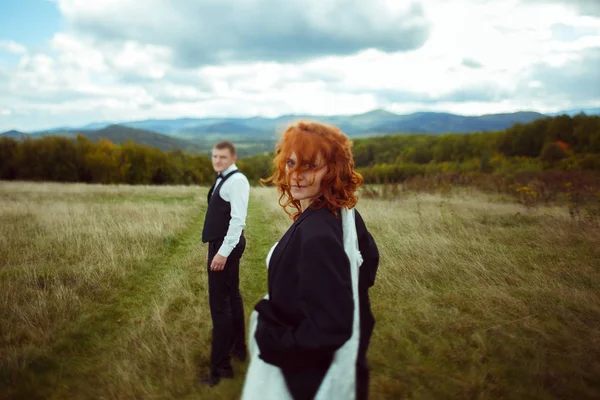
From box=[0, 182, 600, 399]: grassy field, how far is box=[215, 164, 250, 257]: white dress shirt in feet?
4.33

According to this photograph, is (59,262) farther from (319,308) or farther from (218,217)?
(319,308)

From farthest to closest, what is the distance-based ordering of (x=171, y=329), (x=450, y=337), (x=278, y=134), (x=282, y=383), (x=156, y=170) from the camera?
(x=156, y=170), (x=171, y=329), (x=450, y=337), (x=278, y=134), (x=282, y=383)

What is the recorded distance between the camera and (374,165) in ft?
178

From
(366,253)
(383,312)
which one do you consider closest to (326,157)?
(366,253)

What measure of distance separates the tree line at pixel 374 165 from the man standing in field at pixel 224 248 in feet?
96.9

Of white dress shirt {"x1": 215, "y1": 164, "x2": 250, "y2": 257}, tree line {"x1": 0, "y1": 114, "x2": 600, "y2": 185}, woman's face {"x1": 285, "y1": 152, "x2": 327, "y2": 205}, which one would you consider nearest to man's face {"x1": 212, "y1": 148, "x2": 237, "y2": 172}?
white dress shirt {"x1": 215, "y1": 164, "x2": 250, "y2": 257}

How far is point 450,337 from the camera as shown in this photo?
3.79 metres

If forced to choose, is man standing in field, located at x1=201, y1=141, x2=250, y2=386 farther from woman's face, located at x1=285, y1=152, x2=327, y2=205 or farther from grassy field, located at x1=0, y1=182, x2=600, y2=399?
woman's face, located at x1=285, y1=152, x2=327, y2=205

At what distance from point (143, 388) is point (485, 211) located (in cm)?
1053

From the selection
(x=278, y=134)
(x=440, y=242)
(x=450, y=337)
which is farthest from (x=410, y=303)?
(x=278, y=134)

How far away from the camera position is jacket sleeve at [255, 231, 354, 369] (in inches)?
53.2

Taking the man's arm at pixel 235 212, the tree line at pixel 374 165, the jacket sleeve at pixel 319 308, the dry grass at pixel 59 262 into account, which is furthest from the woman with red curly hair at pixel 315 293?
the tree line at pixel 374 165

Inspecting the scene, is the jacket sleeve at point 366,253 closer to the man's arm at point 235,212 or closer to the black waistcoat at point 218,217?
the man's arm at point 235,212

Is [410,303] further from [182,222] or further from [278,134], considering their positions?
[182,222]
